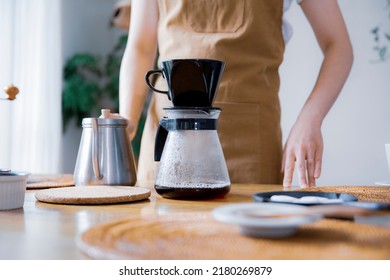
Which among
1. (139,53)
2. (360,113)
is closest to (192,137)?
(139,53)

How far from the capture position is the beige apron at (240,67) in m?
1.23

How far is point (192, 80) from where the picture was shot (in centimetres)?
74

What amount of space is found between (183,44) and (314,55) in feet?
5.91

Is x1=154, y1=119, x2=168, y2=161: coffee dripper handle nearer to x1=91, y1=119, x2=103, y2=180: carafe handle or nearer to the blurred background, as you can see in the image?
x1=91, y1=119, x2=103, y2=180: carafe handle

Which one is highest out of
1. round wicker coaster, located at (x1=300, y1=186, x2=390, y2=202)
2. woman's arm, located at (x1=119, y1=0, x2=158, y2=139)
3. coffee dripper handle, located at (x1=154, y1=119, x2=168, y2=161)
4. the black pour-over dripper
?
woman's arm, located at (x1=119, y1=0, x2=158, y2=139)

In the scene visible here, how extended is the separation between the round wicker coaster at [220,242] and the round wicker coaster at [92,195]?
19 centimetres

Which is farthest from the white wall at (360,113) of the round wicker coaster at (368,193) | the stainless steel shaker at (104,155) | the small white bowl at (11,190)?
the small white bowl at (11,190)

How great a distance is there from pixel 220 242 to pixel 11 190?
379 millimetres

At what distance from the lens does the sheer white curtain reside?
2607 mm

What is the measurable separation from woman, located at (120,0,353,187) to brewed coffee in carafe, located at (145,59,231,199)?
442 millimetres

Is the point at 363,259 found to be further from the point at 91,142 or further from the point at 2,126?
the point at 2,126

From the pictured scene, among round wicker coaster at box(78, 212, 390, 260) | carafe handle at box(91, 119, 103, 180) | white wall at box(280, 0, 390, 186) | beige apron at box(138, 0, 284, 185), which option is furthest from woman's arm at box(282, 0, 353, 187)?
→ white wall at box(280, 0, 390, 186)

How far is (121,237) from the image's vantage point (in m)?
0.44
